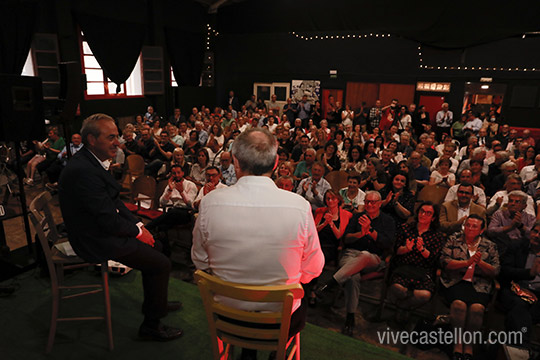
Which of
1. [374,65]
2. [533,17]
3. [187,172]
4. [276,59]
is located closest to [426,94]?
[374,65]

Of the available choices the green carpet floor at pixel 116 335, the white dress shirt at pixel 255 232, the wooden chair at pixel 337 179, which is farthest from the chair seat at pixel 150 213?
the white dress shirt at pixel 255 232

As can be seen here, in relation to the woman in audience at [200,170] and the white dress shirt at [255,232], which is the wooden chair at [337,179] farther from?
the white dress shirt at [255,232]

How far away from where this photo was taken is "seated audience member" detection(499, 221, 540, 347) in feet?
9.08

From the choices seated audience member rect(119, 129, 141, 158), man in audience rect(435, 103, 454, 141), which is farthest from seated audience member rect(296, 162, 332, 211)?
man in audience rect(435, 103, 454, 141)

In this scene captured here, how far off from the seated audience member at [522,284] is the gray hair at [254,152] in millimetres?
2484

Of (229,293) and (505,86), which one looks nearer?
(229,293)

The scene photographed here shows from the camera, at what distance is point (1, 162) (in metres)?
6.50

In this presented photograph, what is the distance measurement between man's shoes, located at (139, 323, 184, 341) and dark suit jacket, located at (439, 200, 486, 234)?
9.85 feet

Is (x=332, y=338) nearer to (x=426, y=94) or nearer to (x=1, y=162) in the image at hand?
(x=1, y=162)

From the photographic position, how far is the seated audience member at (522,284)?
9.08 ft

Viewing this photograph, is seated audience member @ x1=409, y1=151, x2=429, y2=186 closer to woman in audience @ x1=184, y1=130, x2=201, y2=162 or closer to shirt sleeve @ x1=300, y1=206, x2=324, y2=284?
woman in audience @ x1=184, y1=130, x2=201, y2=162

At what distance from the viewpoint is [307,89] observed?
43.5ft

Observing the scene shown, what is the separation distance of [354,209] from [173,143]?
4.47 meters

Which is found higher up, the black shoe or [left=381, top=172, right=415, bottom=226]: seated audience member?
[left=381, top=172, right=415, bottom=226]: seated audience member
